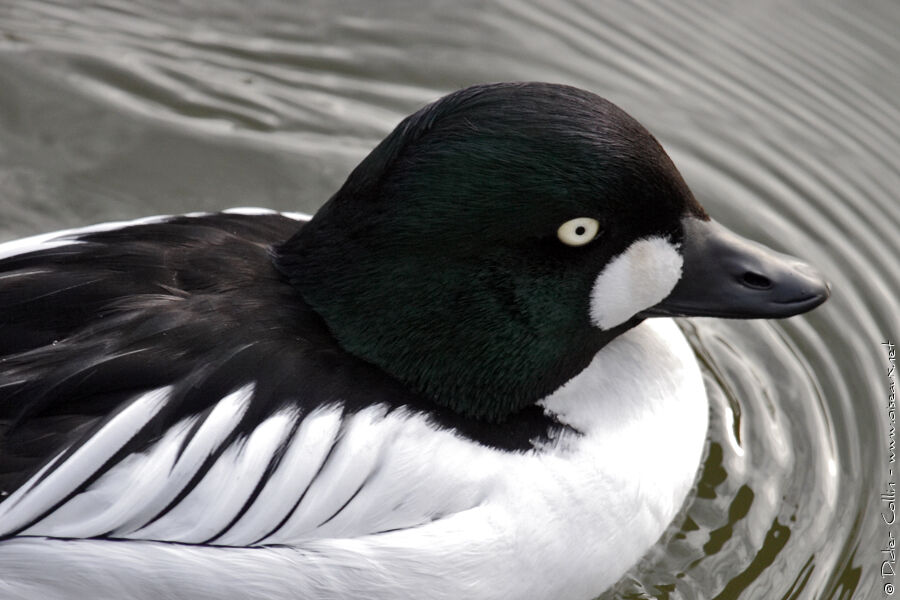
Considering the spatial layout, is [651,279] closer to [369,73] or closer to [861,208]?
[861,208]

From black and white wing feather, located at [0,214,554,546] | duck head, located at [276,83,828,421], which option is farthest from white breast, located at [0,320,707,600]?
duck head, located at [276,83,828,421]

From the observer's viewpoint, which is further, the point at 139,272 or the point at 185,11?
the point at 185,11

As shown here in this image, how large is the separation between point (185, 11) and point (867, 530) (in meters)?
3.98

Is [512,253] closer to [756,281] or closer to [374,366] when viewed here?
[374,366]

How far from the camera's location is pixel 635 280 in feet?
11.8

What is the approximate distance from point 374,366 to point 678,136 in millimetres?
2867

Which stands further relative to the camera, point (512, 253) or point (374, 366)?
point (374, 366)

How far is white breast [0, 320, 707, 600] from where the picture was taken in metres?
3.32

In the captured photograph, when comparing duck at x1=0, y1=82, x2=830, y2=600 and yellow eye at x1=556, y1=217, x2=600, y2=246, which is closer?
duck at x1=0, y1=82, x2=830, y2=600

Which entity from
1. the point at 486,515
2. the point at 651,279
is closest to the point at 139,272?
the point at 486,515

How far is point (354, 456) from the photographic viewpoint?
3400 millimetres

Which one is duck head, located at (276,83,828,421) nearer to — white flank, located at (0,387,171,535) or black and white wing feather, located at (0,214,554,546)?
black and white wing feather, located at (0,214,554,546)

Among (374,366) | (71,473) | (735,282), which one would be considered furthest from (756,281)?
(71,473)

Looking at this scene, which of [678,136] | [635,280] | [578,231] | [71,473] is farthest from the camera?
[678,136]
